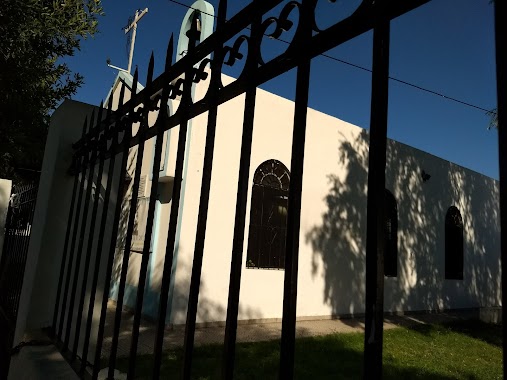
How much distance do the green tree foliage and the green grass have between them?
4950 mm

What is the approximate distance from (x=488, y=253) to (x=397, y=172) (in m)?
5.78

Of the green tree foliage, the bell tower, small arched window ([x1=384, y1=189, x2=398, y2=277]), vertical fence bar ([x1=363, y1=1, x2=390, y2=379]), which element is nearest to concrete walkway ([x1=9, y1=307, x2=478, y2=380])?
small arched window ([x1=384, y1=189, x2=398, y2=277])

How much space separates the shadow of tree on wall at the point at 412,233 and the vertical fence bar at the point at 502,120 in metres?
7.98

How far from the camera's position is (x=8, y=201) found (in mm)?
4816

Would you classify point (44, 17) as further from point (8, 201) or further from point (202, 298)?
point (202, 298)

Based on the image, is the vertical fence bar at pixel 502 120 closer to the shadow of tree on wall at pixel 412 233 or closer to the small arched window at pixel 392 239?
the shadow of tree on wall at pixel 412 233

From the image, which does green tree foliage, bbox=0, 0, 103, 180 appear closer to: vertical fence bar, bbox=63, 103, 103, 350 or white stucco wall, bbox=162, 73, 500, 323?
white stucco wall, bbox=162, 73, 500, 323

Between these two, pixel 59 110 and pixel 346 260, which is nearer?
pixel 59 110

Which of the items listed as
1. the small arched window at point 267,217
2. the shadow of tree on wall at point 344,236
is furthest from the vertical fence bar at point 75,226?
the shadow of tree on wall at point 344,236

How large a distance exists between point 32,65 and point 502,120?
7.88 m

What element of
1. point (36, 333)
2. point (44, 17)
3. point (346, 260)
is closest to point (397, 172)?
point (346, 260)

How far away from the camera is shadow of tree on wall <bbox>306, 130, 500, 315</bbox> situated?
8984 millimetres

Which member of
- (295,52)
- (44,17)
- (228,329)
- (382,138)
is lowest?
(228,329)

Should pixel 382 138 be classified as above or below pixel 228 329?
above
